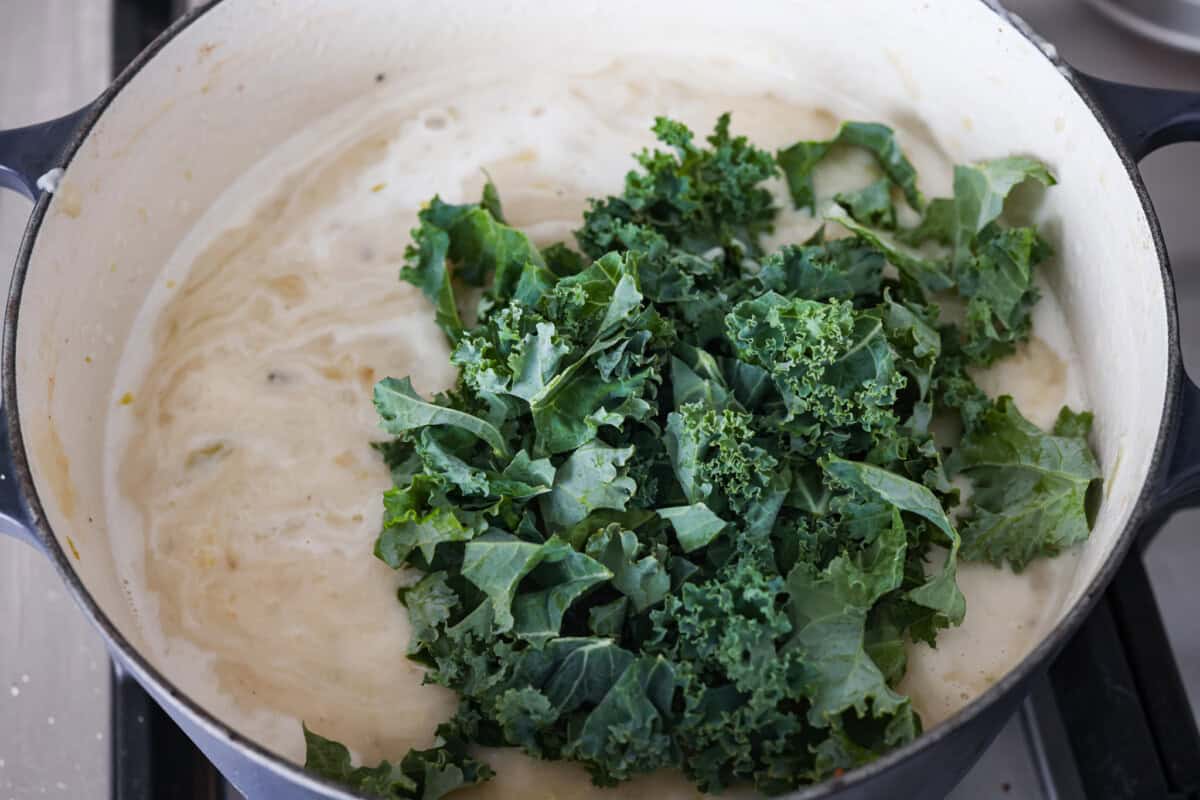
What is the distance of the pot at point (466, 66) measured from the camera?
101 cm

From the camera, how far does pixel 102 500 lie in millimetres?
1283

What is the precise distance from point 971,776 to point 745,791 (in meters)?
0.32

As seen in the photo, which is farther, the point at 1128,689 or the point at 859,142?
the point at 859,142

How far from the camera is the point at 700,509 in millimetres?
1089

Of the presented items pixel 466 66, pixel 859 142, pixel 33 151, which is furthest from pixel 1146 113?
pixel 33 151

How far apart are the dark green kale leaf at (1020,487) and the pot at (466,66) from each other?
33 millimetres

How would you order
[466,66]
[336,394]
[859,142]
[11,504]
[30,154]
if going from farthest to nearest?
[466,66], [859,142], [336,394], [30,154], [11,504]

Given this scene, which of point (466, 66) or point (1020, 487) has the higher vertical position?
point (466, 66)

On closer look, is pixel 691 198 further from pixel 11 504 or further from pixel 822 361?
pixel 11 504

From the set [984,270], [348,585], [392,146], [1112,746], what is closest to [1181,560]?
[1112,746]

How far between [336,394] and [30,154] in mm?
398

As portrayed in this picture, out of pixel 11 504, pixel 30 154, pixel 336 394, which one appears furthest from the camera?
pixel 336 394

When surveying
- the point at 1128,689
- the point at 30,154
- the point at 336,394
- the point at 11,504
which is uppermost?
the point at 30,154

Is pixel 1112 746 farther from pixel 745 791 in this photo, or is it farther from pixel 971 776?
pixel 745 791
